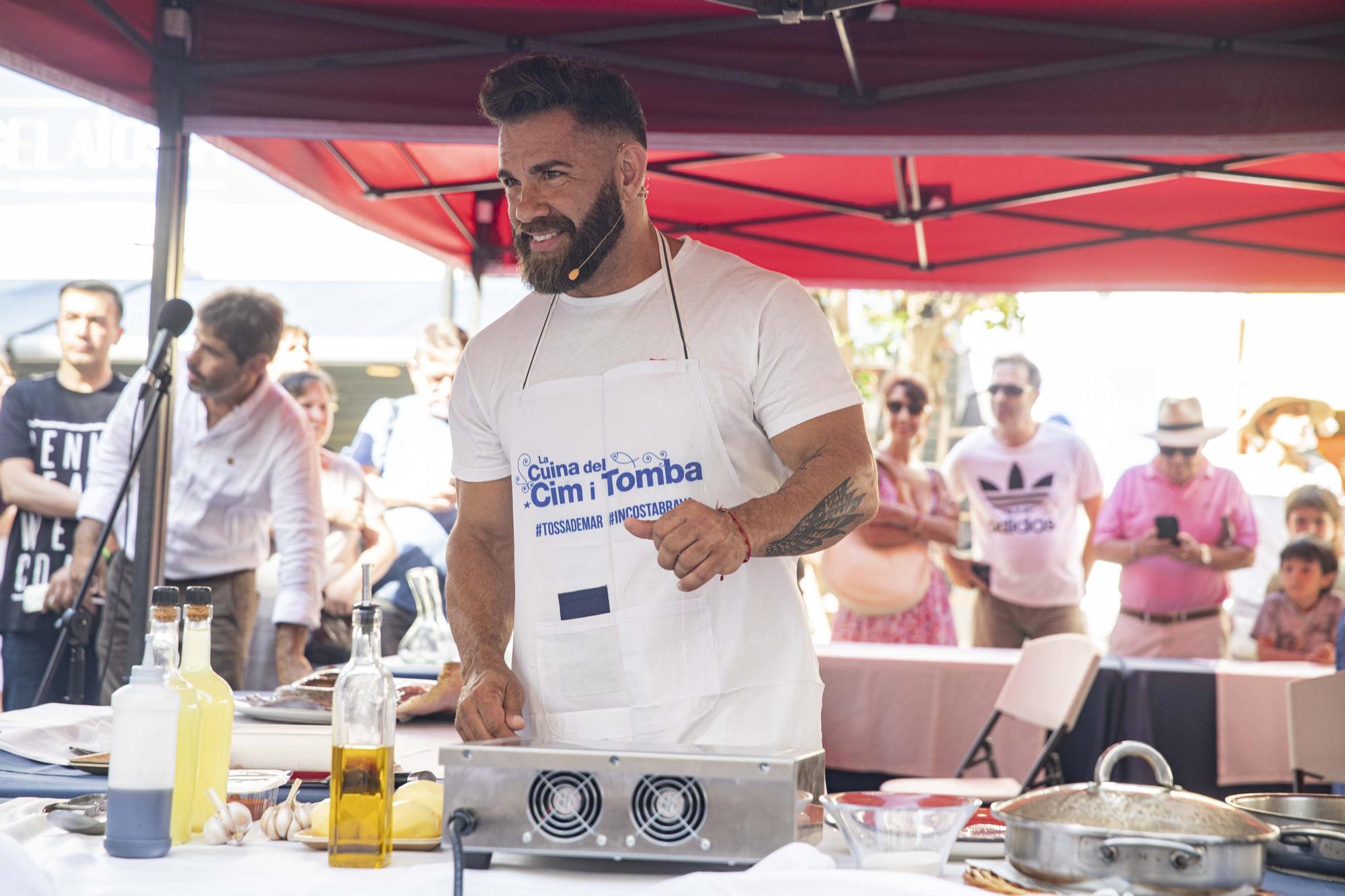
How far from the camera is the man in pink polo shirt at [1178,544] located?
16.2ft

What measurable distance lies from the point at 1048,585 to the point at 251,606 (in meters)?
2.96

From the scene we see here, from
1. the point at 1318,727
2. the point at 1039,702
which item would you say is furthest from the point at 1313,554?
the point at 1318,727

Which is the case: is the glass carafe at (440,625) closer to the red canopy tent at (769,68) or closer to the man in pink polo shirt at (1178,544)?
the red canopy tent at (769,68)

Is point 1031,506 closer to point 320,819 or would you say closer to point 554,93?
point 554,93

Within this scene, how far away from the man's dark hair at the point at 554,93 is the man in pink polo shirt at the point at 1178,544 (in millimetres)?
3643

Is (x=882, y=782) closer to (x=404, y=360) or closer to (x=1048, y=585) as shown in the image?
(x=1048, y=585)

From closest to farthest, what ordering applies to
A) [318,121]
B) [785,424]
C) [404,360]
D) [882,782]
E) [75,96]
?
[785,424] → [75,96] → [318,121] → [882,782] → [404,360]

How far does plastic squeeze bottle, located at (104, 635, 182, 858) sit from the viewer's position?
1.19m

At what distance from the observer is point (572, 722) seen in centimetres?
178

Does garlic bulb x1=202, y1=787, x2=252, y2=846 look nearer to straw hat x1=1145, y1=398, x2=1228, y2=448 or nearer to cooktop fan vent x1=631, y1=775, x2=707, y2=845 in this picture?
cooktop fan vent x1=631, y1=775, x2=707, y2=845

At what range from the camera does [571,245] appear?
1.87 m

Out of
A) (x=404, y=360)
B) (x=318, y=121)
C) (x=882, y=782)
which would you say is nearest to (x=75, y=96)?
(x=318, y=121)

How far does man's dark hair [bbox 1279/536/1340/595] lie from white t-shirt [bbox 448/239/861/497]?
381cm

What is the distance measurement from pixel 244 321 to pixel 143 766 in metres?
2.61
